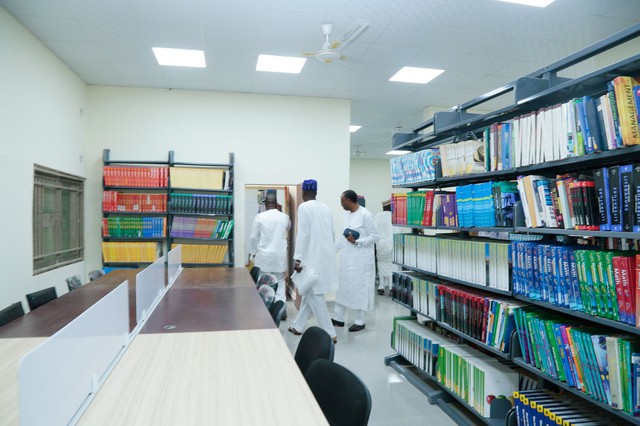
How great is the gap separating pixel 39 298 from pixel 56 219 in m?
2.22

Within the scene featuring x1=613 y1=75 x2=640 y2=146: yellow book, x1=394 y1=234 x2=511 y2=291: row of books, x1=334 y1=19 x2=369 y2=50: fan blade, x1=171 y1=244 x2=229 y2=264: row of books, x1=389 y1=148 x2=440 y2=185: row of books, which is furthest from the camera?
x1=171 y1=244 x2=229 y2=264: row of books

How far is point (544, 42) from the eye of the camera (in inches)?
174

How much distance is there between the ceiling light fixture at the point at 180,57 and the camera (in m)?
4.66

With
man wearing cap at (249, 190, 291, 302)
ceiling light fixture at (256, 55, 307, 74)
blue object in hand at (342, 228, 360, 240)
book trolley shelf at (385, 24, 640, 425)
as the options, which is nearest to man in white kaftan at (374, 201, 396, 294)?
blue object in hand at (342, 228, 360, 240)

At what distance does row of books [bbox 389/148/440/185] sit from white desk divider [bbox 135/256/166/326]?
84.2 inches

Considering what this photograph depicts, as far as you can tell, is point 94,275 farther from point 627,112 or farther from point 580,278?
point 627,112

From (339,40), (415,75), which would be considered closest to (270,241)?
(339,40)

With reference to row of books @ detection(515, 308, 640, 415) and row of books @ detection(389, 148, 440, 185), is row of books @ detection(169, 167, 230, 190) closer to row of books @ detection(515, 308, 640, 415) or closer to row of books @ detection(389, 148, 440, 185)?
row of books @ detection(389, 148, 440, 185)

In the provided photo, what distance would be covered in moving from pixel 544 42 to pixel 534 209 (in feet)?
10.4

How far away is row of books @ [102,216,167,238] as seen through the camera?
5.55 metres

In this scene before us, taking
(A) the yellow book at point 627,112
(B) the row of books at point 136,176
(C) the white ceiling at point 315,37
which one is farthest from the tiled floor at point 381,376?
(C) the white ceiling at point 315,37

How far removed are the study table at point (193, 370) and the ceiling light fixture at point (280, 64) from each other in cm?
321

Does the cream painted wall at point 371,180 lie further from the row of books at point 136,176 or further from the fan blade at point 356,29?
the fan blade at point 356,29

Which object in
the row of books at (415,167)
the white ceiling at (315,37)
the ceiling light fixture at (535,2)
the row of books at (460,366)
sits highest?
the white ceiling at (315,37)
